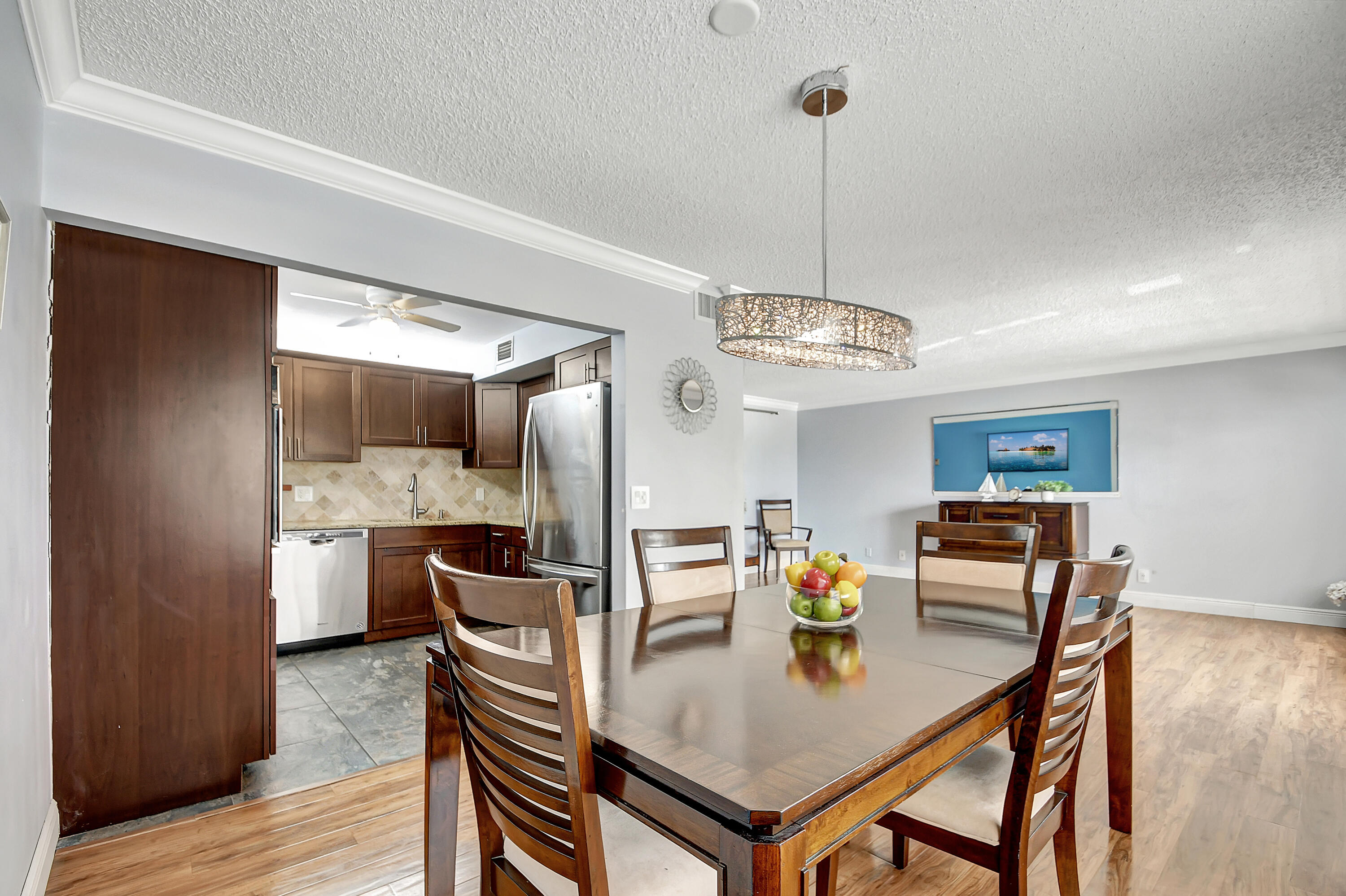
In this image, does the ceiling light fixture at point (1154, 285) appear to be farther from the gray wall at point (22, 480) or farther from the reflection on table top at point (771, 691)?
the gray wall at point (22, 480)

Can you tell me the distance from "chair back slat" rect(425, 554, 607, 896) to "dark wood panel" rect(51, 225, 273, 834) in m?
1.56

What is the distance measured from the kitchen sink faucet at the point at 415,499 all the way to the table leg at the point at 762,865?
5118 mm

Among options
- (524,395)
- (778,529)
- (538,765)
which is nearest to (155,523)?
(538,765)

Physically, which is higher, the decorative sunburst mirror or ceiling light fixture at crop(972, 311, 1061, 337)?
Result: ceiling light fixture at crop(972, 311, 1061, 337)

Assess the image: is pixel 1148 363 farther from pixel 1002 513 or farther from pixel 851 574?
pixel 851 574

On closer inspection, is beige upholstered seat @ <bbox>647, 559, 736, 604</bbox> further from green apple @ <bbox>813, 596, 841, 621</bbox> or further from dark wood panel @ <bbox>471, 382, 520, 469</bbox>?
dark wood panel @ <bbox>471, 382, 520, 469</bbox>

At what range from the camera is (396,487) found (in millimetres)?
5383

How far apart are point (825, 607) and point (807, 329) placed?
79 cm

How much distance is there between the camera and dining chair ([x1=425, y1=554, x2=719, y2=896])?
3.05ft

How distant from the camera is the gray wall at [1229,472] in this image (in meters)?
5.06

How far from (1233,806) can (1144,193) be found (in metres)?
2.36

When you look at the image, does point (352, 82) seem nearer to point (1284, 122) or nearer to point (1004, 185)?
point (1004, 185)

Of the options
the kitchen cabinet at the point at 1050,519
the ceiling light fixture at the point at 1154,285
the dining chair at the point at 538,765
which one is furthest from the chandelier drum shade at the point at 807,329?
the kitchen cabinet at the point at 1050,519

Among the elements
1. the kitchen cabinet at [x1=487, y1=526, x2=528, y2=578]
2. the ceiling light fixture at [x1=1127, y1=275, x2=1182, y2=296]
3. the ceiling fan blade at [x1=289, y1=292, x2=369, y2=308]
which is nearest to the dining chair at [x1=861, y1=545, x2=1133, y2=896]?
the ceiling light fixture at [x1=1127, y1=275, x2=1182, y2=296]
